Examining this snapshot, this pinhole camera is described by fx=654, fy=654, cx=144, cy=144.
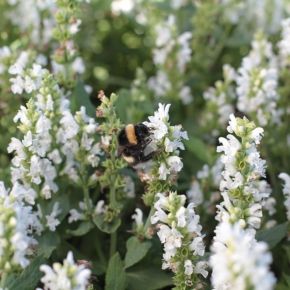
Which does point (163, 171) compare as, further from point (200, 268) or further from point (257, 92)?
point (257, 92)

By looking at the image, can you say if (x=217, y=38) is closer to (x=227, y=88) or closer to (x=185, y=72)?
(x=185, y=72)

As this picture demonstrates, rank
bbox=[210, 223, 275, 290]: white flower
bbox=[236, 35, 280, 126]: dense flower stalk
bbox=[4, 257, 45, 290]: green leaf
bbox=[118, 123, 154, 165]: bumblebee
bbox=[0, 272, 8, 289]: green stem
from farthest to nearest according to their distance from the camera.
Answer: bbox=[236, 35, 280, 126]: dense flower stalk
bbox=[118, 123, 154, 165]: bumblebee
bbox=[4, 257, 45, 290]: green leaf
bbox=[0, 272, 8, 289]: green stem
bbox=[210, 223, 275, 290]: white flower

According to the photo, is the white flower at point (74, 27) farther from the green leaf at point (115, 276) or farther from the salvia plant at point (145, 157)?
the green leaf at point (115, 276)

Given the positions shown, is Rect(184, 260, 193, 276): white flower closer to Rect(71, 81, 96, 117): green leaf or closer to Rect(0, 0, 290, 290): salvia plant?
Rect(0, 0, 290, 290): salvia plant

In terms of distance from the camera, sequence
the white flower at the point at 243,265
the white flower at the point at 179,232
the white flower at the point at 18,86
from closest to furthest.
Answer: the white flower at the point at 243,265 → the white flower at the point at 179,232 → the white flower at the point at 18,86

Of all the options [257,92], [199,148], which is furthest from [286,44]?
[199,148]

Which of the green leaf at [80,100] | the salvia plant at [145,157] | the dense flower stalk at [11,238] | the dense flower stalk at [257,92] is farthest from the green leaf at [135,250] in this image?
the dense flower stalk at [257,92]

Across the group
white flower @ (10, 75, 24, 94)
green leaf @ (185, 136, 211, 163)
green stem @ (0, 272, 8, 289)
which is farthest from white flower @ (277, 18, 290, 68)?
green stem @ (0, 272, 8, 289)
